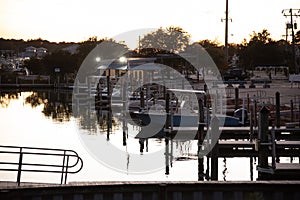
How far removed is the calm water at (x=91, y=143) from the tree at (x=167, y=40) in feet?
143

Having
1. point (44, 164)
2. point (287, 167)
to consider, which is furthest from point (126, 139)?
point (287, 167)

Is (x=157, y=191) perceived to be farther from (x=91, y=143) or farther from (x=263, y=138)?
(x=91, y=143)

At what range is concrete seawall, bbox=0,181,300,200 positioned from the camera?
12.1 metres

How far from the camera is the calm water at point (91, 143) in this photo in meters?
26.1

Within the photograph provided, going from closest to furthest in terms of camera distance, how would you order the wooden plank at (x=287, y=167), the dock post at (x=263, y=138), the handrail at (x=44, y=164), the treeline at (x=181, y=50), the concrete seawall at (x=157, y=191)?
the concrete seawall at (x=157, y=191) → the handrail at (x=44, y=164) → the wooden plank at (x=287, y=167) → the dock post at (x=263, y=138) → the treeline at (x=181, y=50)

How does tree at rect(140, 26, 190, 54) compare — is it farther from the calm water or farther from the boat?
the boat

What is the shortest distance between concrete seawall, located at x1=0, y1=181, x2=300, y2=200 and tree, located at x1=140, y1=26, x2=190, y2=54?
3842 inches

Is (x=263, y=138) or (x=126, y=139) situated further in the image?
(x=126, y=139)

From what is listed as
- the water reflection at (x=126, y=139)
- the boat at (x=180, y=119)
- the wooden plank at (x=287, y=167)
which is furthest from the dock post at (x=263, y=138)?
the boat at (x=180, y=119)

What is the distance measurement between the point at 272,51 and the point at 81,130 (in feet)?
218

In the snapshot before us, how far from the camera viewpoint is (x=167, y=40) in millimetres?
114500

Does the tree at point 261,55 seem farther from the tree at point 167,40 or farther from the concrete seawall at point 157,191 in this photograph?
the concrete seawall at point 157,191

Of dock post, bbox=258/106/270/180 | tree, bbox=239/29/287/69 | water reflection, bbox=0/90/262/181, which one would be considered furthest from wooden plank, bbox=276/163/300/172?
tree, bbox=239/29/287/69

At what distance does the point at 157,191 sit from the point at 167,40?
337 feet
